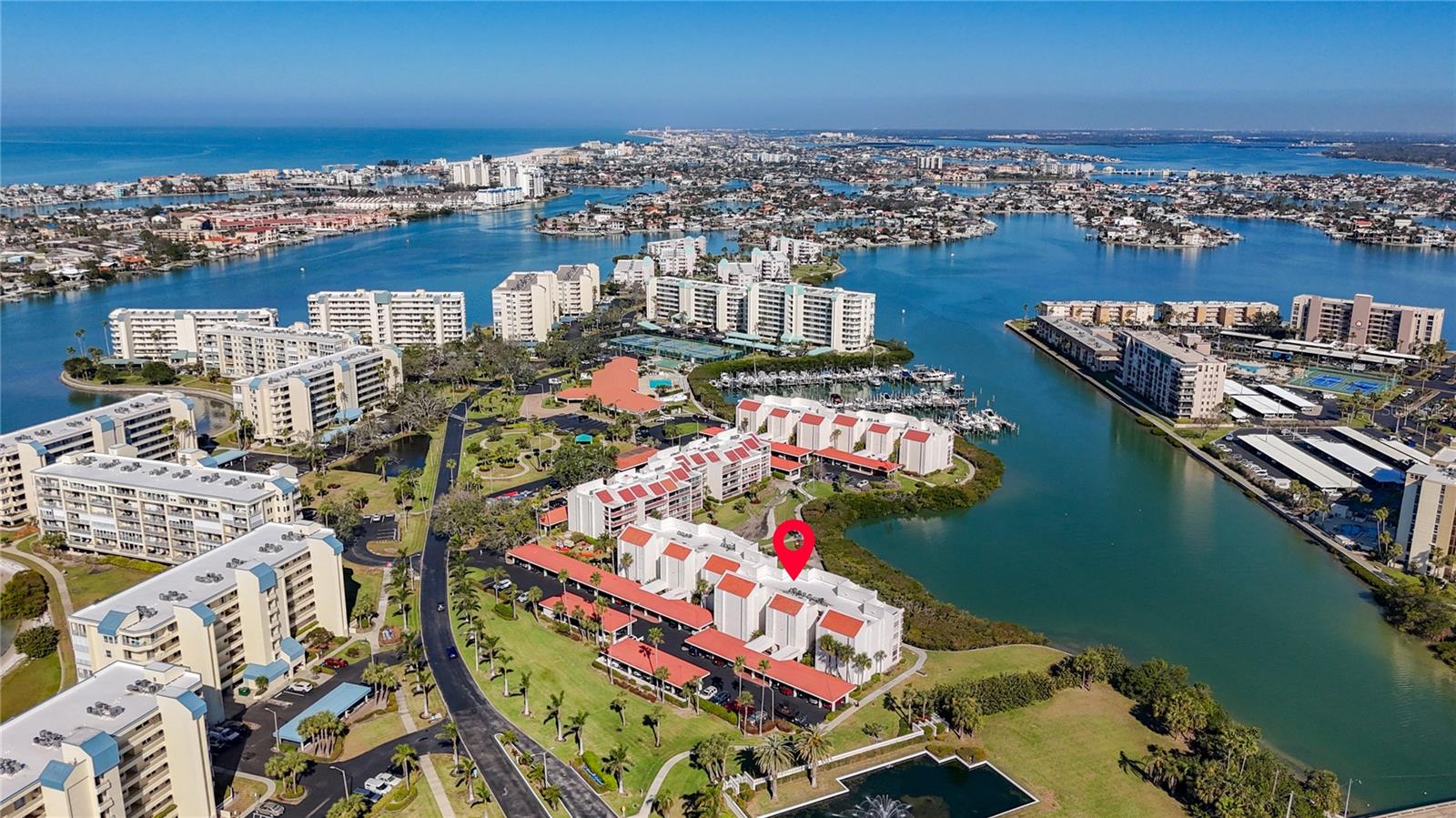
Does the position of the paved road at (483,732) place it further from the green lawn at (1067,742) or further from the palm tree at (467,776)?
the green lawn at (1067,742)

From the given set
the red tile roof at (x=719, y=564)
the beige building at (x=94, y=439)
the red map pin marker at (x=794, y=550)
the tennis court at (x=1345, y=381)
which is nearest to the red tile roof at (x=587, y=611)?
the red tile roof at (x=719, y=564)

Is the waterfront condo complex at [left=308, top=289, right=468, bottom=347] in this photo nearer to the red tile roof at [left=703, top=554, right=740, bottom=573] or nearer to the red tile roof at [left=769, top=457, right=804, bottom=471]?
the red tile roof at [left=769, top=457, right=804, bottom=471]

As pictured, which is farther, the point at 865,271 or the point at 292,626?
the point at 865,271

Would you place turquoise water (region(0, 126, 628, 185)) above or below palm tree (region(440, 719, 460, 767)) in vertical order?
above

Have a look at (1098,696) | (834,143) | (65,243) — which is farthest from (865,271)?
(834,143)

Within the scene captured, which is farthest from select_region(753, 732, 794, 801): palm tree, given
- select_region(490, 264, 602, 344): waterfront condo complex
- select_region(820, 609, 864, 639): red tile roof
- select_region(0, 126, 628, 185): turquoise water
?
select_region(0, 126, 628, 185): turquoise water

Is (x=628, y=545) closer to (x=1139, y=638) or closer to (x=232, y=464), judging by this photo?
(x=1139, y=638)
